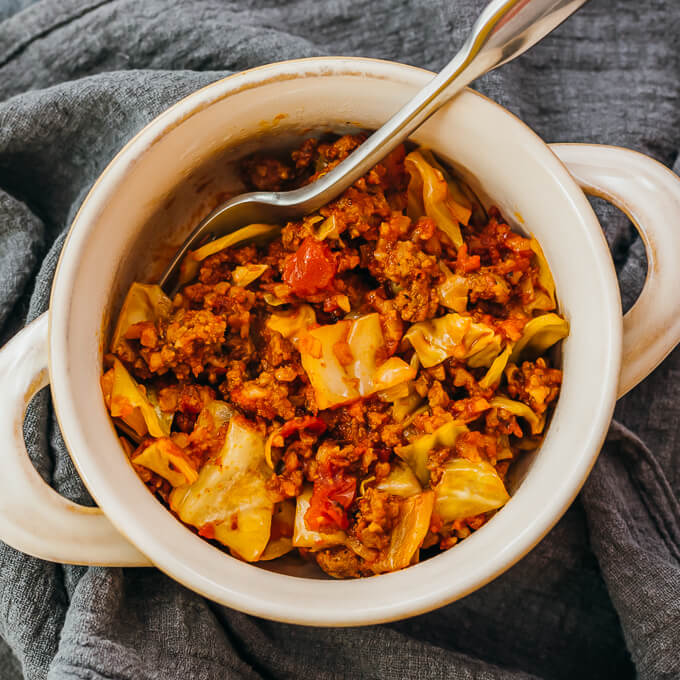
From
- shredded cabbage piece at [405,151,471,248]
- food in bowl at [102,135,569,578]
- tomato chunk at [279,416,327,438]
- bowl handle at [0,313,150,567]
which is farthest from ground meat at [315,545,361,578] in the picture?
shredded cabbage piece at [405,151,471,248]

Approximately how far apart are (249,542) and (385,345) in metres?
0.58

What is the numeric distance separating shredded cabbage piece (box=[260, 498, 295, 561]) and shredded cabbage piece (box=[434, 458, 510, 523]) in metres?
0.36

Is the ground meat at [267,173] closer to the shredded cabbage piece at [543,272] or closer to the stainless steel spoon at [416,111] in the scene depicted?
the stainless steel spoon at [416,111]

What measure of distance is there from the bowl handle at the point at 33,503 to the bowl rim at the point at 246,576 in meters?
0.11

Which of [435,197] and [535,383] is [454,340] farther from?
[435,197]

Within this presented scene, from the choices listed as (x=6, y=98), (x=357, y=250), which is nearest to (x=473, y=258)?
(x=357, y=250)

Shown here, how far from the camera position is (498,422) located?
5.60 ft

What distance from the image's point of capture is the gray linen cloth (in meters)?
1.95

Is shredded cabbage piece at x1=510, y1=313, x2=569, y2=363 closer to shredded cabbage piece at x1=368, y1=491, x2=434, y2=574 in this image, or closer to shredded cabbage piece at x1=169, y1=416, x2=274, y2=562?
shredded cabbage piece at x1=368, y1=491, x2=434, y2=574

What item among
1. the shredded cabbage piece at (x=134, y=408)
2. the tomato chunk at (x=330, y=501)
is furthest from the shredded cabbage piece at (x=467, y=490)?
the shredded cabbage piece at (x=134, y=408)

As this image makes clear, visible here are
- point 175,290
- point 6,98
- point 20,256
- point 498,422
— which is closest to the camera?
point 498,422

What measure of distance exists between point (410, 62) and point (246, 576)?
170 centimetres

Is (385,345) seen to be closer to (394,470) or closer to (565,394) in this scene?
(394,470)

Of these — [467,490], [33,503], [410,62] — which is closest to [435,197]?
[467,490]
